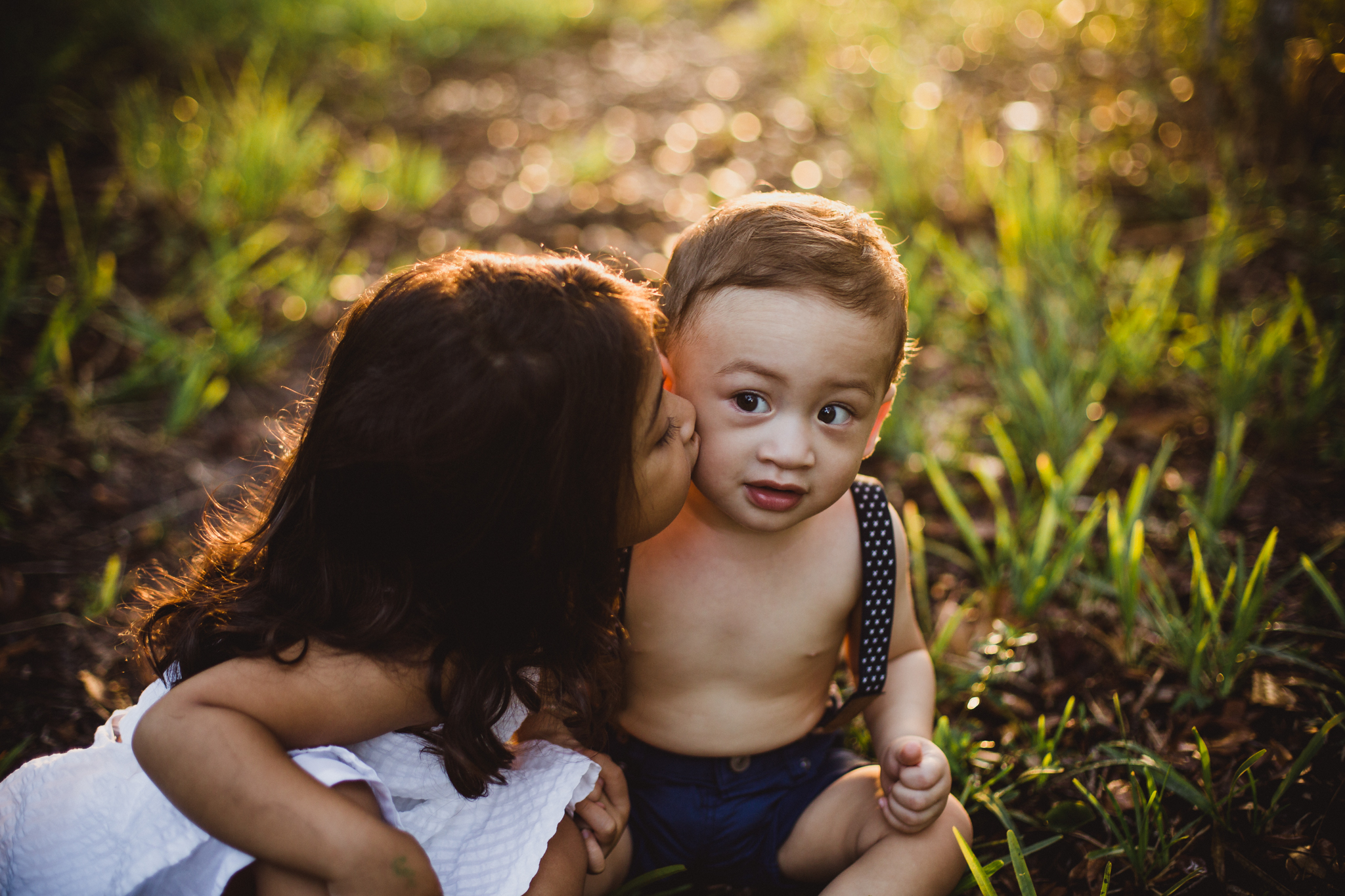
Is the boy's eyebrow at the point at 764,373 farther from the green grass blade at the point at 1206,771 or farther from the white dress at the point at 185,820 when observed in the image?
the green grass blade at the point at 1206,771

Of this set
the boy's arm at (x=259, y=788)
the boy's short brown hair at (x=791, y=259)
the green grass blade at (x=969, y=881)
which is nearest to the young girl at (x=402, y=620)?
the boy's arm at (x=259, y=788)

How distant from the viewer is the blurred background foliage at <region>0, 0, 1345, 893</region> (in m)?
1.63

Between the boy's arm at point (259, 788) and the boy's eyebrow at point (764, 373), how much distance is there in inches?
28.6

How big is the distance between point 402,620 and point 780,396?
0.61 m

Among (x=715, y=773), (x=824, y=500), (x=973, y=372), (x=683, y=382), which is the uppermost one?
(x=683, y=382)

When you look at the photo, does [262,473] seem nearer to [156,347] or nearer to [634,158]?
[156,347]

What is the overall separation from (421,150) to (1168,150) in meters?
3.38

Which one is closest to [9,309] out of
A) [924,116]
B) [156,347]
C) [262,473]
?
[156,347]

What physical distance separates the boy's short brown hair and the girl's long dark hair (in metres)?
0.12

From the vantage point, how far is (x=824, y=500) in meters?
1.27

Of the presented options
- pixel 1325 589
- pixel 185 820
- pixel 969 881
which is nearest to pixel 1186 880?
pixel 969 881

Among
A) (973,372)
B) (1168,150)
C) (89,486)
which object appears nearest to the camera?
(89,486)

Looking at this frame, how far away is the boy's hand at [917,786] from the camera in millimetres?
1268

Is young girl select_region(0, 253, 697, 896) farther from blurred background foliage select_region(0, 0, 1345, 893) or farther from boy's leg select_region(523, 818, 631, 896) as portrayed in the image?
blurred background foliage select_region(0, 0, 1345, 893)
